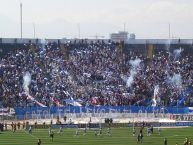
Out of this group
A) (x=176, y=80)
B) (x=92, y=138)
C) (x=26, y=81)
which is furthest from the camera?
(x=176, y=80)

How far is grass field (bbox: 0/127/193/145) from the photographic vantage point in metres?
54.2

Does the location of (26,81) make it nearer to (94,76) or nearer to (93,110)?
(94,76)

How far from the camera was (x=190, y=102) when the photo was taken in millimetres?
84625

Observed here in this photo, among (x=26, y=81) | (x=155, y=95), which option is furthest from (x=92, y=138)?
(x=155, y=95)

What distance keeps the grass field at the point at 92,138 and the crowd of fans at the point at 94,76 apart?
16.7m

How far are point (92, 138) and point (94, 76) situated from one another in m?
31.6

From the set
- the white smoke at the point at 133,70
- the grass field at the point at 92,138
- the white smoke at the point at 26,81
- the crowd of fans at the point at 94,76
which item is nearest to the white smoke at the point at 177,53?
the crowd of fans at the point at 94,76

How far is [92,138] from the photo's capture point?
58.3m

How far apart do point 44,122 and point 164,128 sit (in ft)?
46.2

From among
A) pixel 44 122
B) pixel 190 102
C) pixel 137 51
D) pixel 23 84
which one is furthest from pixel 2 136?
pixel 137 51

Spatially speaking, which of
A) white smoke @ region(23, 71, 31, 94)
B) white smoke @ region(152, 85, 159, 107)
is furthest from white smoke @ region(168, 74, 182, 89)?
white smoke @ region(23, 71, 31, 94)

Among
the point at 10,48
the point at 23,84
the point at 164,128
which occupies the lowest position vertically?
the point at 164,128

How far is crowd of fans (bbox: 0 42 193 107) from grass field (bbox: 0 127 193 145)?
16693 millimetres

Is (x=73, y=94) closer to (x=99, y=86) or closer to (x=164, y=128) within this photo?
(x=99, y=86)
